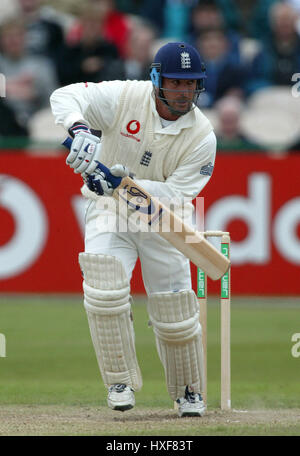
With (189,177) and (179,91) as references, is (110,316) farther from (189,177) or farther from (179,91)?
(179,91)

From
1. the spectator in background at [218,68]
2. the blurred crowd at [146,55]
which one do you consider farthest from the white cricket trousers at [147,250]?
the spectator in background at [218,68]

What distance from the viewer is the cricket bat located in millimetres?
5023

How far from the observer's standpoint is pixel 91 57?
10961mm

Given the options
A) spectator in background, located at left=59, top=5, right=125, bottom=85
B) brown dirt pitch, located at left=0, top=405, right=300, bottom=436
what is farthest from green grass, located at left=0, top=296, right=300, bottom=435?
spectator in background, located at left=59, top=5, right=125, bottom=85

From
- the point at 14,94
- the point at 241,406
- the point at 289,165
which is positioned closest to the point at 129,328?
the point at 241,406

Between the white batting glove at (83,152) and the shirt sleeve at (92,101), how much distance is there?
297 mm

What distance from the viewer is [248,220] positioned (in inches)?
396

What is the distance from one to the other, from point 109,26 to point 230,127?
1973 mm

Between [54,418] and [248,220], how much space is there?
206 inches

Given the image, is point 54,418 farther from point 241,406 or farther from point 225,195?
point 225,195

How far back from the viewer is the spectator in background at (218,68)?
10.9m

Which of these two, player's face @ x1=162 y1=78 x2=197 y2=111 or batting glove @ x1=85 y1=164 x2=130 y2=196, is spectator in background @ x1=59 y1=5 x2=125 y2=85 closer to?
player's face @ x1=162 y1=78 x2=197 y2=111

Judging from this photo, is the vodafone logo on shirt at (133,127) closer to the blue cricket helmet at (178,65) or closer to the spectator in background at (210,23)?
the blue cricket helmet at (178,65)

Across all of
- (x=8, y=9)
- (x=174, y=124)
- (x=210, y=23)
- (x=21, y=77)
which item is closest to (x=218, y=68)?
(x=210, y=23)
